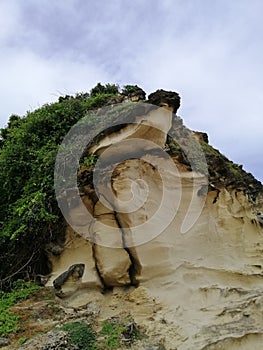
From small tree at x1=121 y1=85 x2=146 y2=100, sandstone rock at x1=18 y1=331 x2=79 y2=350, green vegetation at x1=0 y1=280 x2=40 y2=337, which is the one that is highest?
small tree at x1=121 y1=85 x2=146 y2=100

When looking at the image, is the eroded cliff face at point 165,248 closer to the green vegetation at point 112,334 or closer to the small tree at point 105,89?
the green vegetation at point 112,334

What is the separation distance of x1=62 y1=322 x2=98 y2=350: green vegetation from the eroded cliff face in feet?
2.56

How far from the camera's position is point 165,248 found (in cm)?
970

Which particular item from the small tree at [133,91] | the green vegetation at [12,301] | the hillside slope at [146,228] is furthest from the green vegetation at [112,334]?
the small tree at [133,91]

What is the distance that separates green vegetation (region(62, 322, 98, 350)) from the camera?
7938 mm

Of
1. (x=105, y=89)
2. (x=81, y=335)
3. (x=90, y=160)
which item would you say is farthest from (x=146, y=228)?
(x=105, y=89)

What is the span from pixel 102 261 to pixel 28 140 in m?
4.67

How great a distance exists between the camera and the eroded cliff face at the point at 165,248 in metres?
8.73

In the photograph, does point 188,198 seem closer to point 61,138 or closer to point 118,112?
point 118,112

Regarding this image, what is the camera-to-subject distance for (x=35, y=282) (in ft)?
33.9

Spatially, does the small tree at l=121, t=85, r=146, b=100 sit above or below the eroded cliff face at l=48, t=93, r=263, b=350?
above

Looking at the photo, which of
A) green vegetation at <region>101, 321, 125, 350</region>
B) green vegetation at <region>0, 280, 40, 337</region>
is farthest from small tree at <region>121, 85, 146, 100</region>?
green vegetation at <region>101, 321, 125, 350</region>

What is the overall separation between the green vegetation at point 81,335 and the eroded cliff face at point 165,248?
781 millimetres

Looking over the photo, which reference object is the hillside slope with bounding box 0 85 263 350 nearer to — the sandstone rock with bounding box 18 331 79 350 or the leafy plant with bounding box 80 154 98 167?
the leafy plant with bounding box 80 154 98 167
